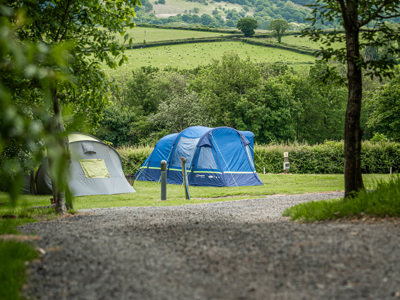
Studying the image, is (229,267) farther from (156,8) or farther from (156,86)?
(156,8)

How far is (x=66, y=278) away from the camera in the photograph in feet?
10.6

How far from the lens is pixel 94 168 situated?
1449cm

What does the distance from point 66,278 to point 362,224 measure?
3.50 metres

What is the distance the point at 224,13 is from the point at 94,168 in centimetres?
17917

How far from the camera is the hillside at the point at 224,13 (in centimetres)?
13745

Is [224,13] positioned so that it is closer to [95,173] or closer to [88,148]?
[88,148]

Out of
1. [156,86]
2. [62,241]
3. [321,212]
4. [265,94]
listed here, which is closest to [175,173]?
[321,212]

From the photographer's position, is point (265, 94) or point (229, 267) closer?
point (229, 267)

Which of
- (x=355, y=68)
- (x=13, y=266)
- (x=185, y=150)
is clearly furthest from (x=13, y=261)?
(x=185, y=150)

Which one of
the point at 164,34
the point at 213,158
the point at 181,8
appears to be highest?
the point at 181,8

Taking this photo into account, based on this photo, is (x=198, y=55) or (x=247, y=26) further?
(x=247, y=26)

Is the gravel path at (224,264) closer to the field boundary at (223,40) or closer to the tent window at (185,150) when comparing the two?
the tent window at (185,150)

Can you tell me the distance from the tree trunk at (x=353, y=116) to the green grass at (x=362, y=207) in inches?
16.2

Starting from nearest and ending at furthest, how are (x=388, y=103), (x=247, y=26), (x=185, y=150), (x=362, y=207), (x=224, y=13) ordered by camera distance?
(x=362, y=207) → (x=185, y=150) → (x=388, y=103) → (x=247, y=26) → (x=224, y=13)
